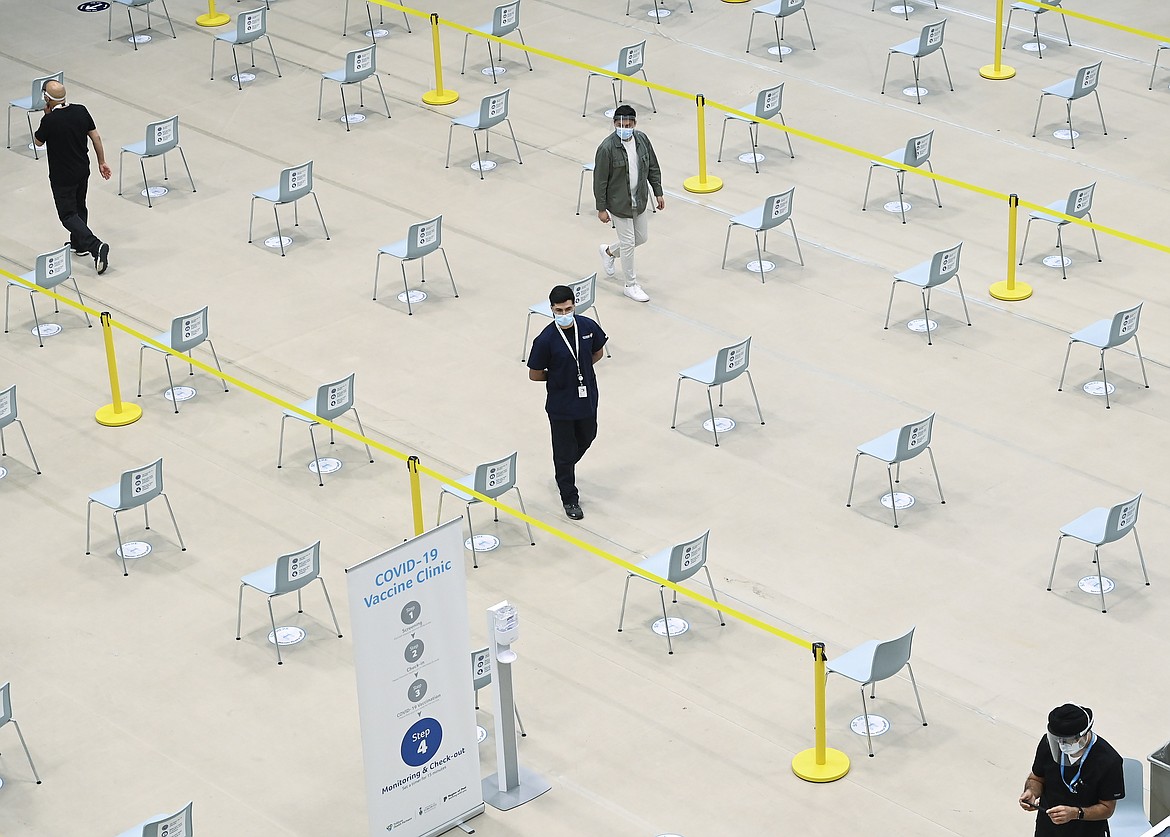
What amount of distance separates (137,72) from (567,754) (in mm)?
12387

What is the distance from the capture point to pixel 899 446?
13.6m

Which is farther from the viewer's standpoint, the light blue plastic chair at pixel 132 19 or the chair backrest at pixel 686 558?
the light blue plastic chair at pixel 132 19

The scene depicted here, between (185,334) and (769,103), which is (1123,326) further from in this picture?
(185,334)

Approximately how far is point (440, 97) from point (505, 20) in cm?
134

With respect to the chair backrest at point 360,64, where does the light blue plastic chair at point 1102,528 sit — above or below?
below

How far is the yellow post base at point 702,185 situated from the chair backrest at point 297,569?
7.07 meters

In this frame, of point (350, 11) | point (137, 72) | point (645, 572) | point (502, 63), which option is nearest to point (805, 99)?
point (502, 63)

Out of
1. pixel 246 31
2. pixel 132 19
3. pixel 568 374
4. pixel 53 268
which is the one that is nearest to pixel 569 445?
pixel 568 374

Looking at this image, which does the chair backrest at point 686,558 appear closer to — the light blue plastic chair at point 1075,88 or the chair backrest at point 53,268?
the chair backrest at point 53,268

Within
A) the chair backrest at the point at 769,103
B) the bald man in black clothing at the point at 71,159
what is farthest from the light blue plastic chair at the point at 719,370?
the bald man in black clothing at the point at 71,159

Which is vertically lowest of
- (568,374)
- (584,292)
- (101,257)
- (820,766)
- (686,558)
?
(820,766)

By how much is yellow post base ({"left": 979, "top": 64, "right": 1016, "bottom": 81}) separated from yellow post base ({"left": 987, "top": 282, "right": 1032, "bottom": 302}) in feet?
14.8

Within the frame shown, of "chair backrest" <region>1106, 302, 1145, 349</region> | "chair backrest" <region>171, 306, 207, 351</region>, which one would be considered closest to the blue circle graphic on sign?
"chair backrest" <region>171, 306, 207, 351</region>

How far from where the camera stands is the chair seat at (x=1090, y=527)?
41.5 ft
